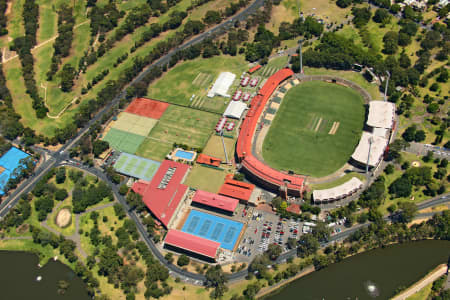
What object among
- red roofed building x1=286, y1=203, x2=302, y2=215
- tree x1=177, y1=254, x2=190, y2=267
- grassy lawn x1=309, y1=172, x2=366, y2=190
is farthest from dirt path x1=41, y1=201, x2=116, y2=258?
grassy lawn x1=309, y1=172, x2=366, y2=190

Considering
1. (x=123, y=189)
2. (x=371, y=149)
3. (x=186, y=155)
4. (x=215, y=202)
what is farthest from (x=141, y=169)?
(x=371, y=149)

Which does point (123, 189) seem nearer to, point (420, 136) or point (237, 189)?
point (237, 189)

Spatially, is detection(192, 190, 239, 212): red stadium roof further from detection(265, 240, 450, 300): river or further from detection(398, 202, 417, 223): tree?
detection(398, 202, 417, 223): tree

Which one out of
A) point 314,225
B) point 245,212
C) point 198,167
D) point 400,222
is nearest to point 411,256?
point 400,222

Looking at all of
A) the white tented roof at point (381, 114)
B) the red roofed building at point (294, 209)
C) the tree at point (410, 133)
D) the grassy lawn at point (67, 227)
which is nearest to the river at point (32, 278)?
the grassy lawn at point (67, 227)

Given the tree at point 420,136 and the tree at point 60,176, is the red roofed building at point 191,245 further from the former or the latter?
the tree at point 420,136

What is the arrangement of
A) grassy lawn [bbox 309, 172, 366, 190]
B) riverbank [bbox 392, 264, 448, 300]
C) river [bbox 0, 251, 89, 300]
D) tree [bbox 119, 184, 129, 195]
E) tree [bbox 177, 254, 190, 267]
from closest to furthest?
riverbank [bbox 392, 264, 448, 300] → tree [bbox 177, 254, 190, 267] → river [bbox 0, 251, 89, 300] → grassy lawn [bbox 309, 172, 366, 190] → tree [bbox 119, 184, 129, 195]

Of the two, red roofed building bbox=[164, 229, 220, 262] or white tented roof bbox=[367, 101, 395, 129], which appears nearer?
red roofed building bbox=[164, 229, 220, 262]
